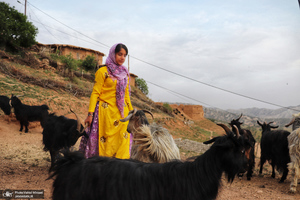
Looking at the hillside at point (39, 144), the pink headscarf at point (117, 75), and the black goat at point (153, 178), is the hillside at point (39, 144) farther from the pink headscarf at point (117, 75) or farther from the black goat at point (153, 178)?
the pink headscarf at point (117, 75)

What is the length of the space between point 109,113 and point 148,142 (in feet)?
2.74

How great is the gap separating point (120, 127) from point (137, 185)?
6.41 feet

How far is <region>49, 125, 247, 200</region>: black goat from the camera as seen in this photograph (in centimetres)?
196

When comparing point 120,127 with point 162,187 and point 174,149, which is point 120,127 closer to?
point 174,149

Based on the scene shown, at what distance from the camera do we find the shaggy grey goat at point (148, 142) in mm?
3752

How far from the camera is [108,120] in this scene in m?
3.79

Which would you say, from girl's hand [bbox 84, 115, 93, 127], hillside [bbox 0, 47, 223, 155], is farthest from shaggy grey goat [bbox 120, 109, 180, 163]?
hillside [bbox 0, 47, 223, 155]

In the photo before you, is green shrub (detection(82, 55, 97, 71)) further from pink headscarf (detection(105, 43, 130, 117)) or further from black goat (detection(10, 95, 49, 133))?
pink headscarf (detection(105, 43, 130, 117))

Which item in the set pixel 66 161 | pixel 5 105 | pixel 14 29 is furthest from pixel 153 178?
pixel 14 29

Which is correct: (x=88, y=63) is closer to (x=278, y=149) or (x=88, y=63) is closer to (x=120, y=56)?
(x=278, y=149)

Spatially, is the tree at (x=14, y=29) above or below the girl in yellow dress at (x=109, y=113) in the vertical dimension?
above

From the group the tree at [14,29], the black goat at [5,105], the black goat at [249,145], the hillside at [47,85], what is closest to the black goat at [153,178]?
the black goat at [249,145]

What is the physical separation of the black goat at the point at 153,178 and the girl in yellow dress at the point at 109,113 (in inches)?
65.6

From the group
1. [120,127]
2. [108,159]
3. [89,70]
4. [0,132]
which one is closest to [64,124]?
[120,127]
